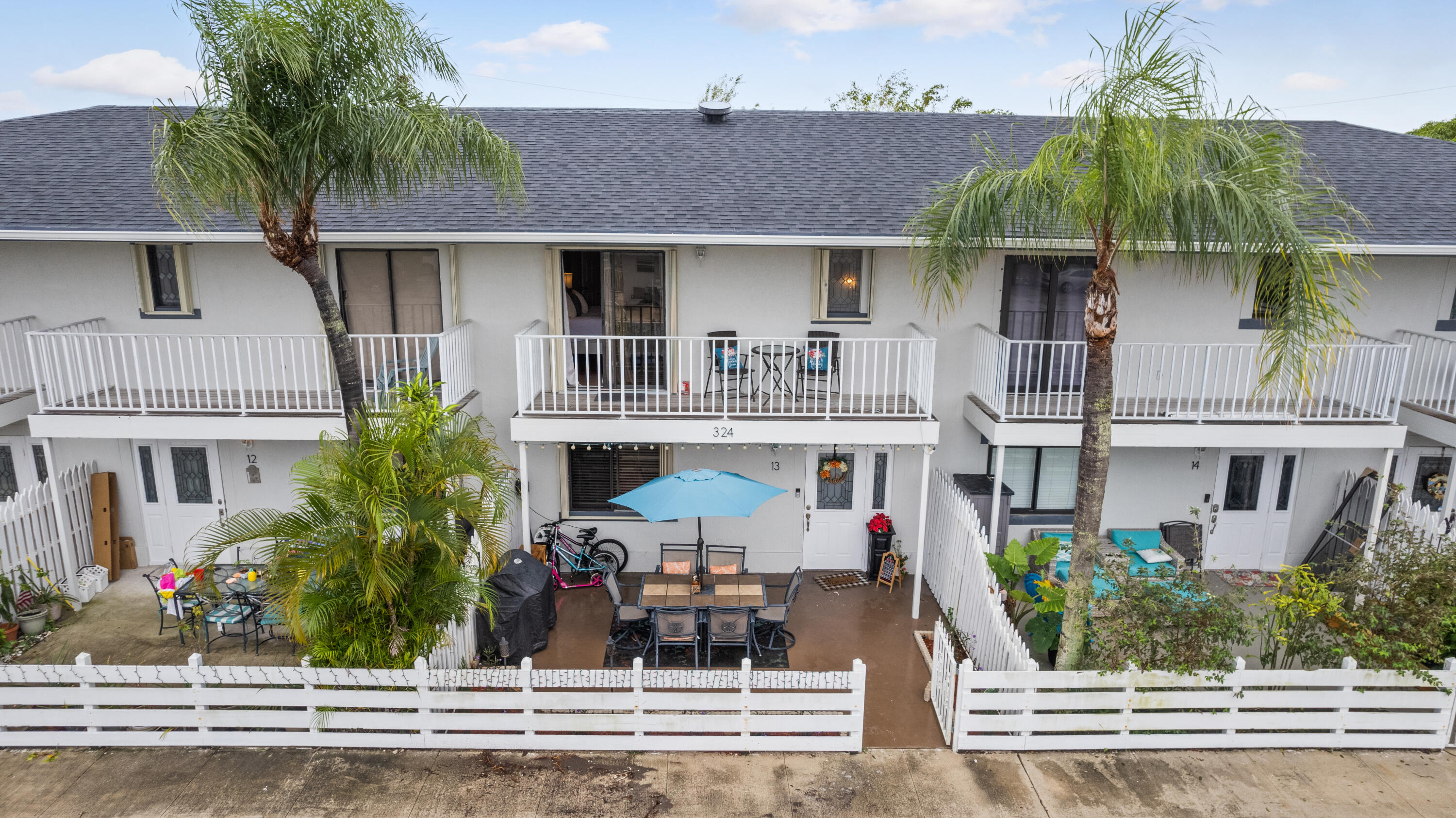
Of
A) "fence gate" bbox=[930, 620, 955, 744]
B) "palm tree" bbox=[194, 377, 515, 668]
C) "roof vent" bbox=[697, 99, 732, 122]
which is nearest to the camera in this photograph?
"palm tree" bbox=[194, 377, 515, 668]

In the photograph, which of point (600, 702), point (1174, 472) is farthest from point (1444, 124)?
point (600, 702)

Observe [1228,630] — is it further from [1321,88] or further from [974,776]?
[1321,88]

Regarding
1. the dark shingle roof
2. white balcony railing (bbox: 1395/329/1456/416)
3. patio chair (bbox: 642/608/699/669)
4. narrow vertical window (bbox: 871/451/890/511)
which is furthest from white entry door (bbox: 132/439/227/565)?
white balcony railing (bbox: 1395/329/1456/416)

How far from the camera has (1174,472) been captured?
1214cm

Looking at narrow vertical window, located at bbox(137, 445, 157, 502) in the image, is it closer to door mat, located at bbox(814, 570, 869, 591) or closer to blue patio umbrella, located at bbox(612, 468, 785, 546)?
blue patio umbrella, located at bbox(612, 468, 785, 546)

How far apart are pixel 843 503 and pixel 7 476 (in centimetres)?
1262

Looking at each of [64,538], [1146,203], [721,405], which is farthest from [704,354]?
[64,538]

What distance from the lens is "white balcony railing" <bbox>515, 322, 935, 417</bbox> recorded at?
10.3 metres

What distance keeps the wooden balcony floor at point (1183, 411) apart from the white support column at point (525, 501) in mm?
6249

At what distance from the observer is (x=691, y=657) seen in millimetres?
9570

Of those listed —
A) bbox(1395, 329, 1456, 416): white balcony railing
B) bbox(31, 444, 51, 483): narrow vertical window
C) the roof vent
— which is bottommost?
bbox(31, 444, 51, 483): narrow vertical window

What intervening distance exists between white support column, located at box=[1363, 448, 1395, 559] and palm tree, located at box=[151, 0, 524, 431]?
11.6m

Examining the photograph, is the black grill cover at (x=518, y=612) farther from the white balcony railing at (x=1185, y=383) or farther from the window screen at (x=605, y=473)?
the white balcony railing at (x=1185, y=383)

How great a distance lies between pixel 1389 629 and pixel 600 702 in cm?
778
